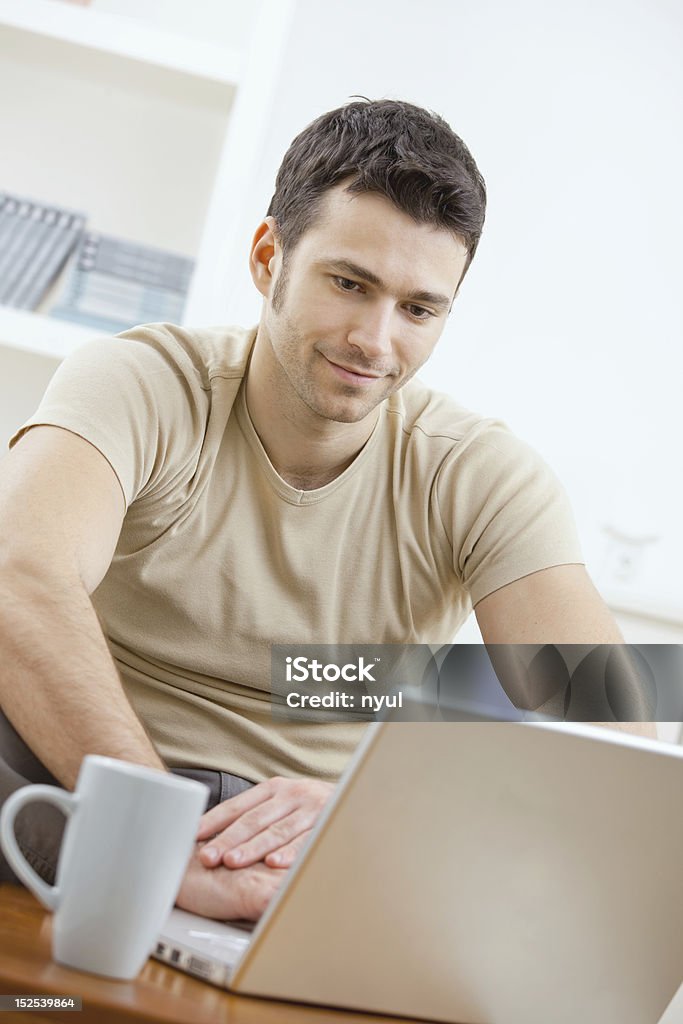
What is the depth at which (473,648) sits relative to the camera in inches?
63.1

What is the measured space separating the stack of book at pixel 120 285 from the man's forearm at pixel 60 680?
1.02 m

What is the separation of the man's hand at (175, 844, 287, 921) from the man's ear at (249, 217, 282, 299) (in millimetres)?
920

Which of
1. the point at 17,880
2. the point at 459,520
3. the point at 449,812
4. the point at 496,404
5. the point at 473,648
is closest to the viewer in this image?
the point at 449,812

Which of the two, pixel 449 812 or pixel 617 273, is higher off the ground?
pixel 617 273

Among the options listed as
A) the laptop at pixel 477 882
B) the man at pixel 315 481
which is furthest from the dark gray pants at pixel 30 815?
the man at pixel 315 481

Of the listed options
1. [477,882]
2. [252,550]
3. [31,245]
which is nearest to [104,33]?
[31,245]

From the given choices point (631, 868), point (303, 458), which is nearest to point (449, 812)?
point (631, 868)

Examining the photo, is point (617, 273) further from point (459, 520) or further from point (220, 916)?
point (220, 916)

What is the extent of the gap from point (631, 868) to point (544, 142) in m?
1.74

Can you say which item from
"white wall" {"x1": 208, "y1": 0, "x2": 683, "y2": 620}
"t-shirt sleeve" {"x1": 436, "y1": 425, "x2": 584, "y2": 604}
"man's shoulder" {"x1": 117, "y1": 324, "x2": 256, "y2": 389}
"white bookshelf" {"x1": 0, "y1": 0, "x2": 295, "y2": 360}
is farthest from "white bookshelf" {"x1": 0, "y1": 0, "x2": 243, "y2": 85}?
"t-shirt sleeve" {"x1": 436, "y1": 425, "x2": 584, "y2": 604}

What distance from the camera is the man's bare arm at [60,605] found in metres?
0.85

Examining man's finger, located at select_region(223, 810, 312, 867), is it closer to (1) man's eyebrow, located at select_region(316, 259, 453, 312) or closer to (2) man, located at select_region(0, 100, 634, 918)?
(2) man, located at select_region(0, 100, 634, 918)

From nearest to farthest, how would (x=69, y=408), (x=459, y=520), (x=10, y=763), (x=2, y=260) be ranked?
(x=10, y=763) < (x=69, y=408) < (x=459, y=520) < (x=2, y=260)

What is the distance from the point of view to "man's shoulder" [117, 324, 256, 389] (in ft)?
4.41
